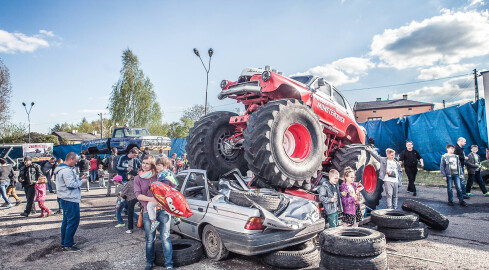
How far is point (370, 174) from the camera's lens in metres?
7.86

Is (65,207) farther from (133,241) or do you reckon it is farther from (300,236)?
(300,236)

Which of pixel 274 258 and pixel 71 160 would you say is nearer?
pixel 274 258

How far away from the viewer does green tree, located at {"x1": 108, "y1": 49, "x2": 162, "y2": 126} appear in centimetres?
4306

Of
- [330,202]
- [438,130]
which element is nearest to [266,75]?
[330,202]

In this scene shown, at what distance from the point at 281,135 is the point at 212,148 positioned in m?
1.98

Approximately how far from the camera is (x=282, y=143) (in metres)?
5.26

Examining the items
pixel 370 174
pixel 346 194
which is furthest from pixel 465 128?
pixel 346 194

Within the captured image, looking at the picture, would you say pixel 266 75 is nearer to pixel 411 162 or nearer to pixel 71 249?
pixel 71 249

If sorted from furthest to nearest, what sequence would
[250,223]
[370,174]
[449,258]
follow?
[370,174], [449,258], [250,223]

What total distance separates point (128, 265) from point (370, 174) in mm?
5986

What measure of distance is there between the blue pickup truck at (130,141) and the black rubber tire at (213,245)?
1471cm

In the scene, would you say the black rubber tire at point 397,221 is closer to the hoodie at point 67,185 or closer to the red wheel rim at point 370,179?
the red wheel rim at point 370,179

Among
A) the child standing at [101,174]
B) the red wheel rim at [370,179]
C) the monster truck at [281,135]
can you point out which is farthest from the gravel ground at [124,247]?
the child standing at [101,174]

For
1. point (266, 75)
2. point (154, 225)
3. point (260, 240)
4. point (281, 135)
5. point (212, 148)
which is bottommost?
point (260, 240)
